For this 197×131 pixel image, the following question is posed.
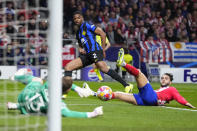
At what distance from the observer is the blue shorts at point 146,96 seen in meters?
9.17

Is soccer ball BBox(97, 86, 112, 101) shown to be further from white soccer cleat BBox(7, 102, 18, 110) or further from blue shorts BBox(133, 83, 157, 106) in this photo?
white soccer cleat BBox(7, 102, 18, 110)

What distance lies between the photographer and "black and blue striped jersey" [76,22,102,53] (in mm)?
11493

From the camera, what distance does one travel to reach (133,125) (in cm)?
698

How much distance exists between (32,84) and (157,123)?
6.81 feet

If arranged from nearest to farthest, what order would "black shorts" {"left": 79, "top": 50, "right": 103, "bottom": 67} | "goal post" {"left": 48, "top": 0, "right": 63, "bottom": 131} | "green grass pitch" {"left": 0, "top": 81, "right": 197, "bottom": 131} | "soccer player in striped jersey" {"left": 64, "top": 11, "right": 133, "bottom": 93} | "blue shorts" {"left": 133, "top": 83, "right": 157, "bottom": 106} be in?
"goal post" {"left": 48, "top": 0, "right": 63, "bottom": 131}
"green grass pitch" {"left": 0, "top": 81, "right": 197, "bottom": 131}
"blue shorts" {"left": 133, "top": 83, "right": 157, "bottom": 106}
"soccer player in striped jersey" {"left": 64, "top": 11, "right": 133, "bottom": 93}
"black shorts" {"left": 79, "top": 50, "right": 103, "bottom": 67}

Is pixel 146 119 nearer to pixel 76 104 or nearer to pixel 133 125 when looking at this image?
pixel 133 125

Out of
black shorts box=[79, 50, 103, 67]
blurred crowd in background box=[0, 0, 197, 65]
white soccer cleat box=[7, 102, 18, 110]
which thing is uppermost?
A: blurred crowd in background box=[0, 0, 197, 65]

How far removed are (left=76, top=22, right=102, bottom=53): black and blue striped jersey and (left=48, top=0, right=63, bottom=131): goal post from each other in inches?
255

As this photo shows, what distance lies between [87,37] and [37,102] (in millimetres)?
4747

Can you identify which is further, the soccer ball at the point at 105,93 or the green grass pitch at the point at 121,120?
the soccer ball at the point at 105,93

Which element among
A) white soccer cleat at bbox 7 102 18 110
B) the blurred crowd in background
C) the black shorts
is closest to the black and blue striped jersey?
the black shorts

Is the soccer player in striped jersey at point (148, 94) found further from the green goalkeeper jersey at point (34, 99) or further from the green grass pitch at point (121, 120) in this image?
the green goalkeeper jersey at point (34, 99)

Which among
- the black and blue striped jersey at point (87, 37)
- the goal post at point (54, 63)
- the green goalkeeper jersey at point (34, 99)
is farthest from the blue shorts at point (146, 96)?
the goal post at point (54, 63)

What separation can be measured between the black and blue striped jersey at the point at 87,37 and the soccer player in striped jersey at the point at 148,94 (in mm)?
2220
